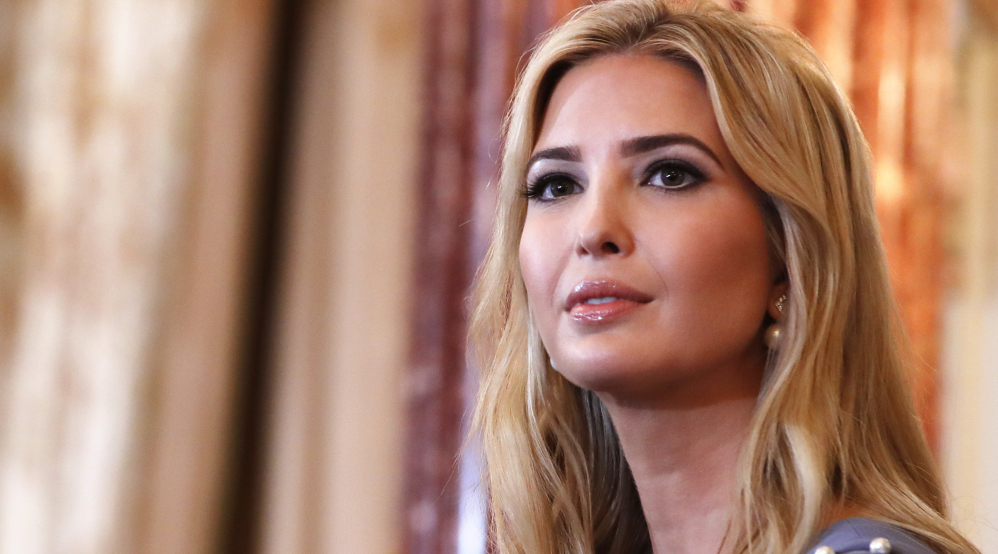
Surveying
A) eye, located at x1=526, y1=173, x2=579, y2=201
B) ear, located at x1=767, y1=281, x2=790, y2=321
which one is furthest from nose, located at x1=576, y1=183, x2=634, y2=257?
ear, located at x1=767, y1=281, x2=790, y2=321

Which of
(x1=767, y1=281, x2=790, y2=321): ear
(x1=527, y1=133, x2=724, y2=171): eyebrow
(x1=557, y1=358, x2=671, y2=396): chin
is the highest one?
(x1=527, y1=133, x2=724, y2=171): eyebrow

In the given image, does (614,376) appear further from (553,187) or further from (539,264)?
(553,187)

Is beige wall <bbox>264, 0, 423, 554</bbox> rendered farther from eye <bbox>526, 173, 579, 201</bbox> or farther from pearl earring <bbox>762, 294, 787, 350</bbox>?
pearl earring <bbox>762, 294, 787, 350</bbox>

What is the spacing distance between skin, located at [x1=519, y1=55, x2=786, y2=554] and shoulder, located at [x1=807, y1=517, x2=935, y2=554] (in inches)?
7.5

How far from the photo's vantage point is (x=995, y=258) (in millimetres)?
4215

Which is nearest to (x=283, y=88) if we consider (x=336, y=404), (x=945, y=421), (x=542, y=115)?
(x=336, y=404)

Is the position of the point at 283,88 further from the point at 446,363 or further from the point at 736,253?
the point at 736,253

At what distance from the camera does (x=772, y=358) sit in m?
1.45

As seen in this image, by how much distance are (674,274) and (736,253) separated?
0.10 metres

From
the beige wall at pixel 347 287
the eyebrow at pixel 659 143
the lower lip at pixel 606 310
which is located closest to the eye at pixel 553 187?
the eyebrow at pixel 659 143

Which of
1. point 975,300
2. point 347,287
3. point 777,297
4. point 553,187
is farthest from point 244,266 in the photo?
point 975,300

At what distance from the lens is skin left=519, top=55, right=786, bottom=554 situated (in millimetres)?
1360

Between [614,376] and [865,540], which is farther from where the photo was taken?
[614,376]

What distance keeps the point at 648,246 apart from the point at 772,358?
0.24 meters
